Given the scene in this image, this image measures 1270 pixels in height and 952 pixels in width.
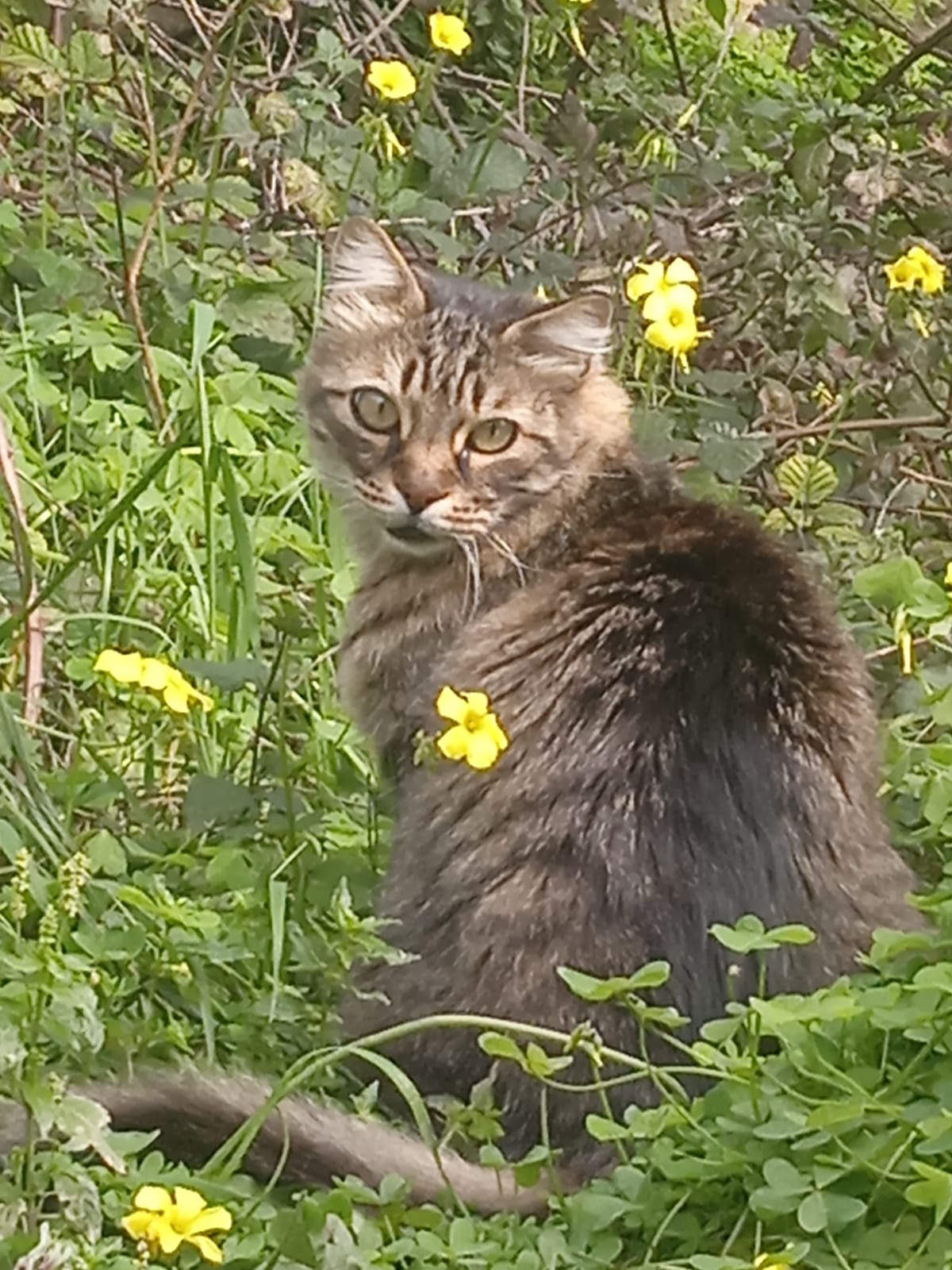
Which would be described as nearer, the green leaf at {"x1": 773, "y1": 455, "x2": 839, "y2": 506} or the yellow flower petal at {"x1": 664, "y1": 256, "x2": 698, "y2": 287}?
the yellow flower petal at {"x1": 664, "y1": 256, "x2": 698, "y2": 287}

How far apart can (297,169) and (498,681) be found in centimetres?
189

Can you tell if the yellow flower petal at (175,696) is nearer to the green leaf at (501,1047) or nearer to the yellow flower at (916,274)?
the green leaf at (501,1047)

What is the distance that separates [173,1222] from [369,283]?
71.2 inches

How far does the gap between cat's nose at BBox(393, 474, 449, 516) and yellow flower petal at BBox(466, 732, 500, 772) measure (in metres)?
0.77

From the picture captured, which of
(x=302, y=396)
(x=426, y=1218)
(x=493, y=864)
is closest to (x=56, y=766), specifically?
(x=302, y=396)

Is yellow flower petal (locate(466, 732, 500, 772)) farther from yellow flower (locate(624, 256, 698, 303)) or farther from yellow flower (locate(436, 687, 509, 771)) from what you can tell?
yellow flower (locate(624, 256, 698, 303))

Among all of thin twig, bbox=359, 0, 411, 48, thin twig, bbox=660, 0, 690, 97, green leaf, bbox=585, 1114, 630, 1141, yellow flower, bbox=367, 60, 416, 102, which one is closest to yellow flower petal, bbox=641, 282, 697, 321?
yellow flower, bbox=367, 60, 416, 102

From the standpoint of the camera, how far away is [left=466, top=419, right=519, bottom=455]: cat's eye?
10.3 ft

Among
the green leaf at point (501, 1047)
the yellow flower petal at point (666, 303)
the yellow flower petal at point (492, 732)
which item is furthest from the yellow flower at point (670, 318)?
the green leaf at point (501, 1047)

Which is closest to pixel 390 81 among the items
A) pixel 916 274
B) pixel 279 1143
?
pixel 916 274

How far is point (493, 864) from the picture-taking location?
264 centimetres

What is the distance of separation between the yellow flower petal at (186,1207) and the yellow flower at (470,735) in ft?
2.03

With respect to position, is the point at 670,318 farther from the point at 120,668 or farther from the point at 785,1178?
the point at 785,1178

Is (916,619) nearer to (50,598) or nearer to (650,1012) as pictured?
(650,1012)
